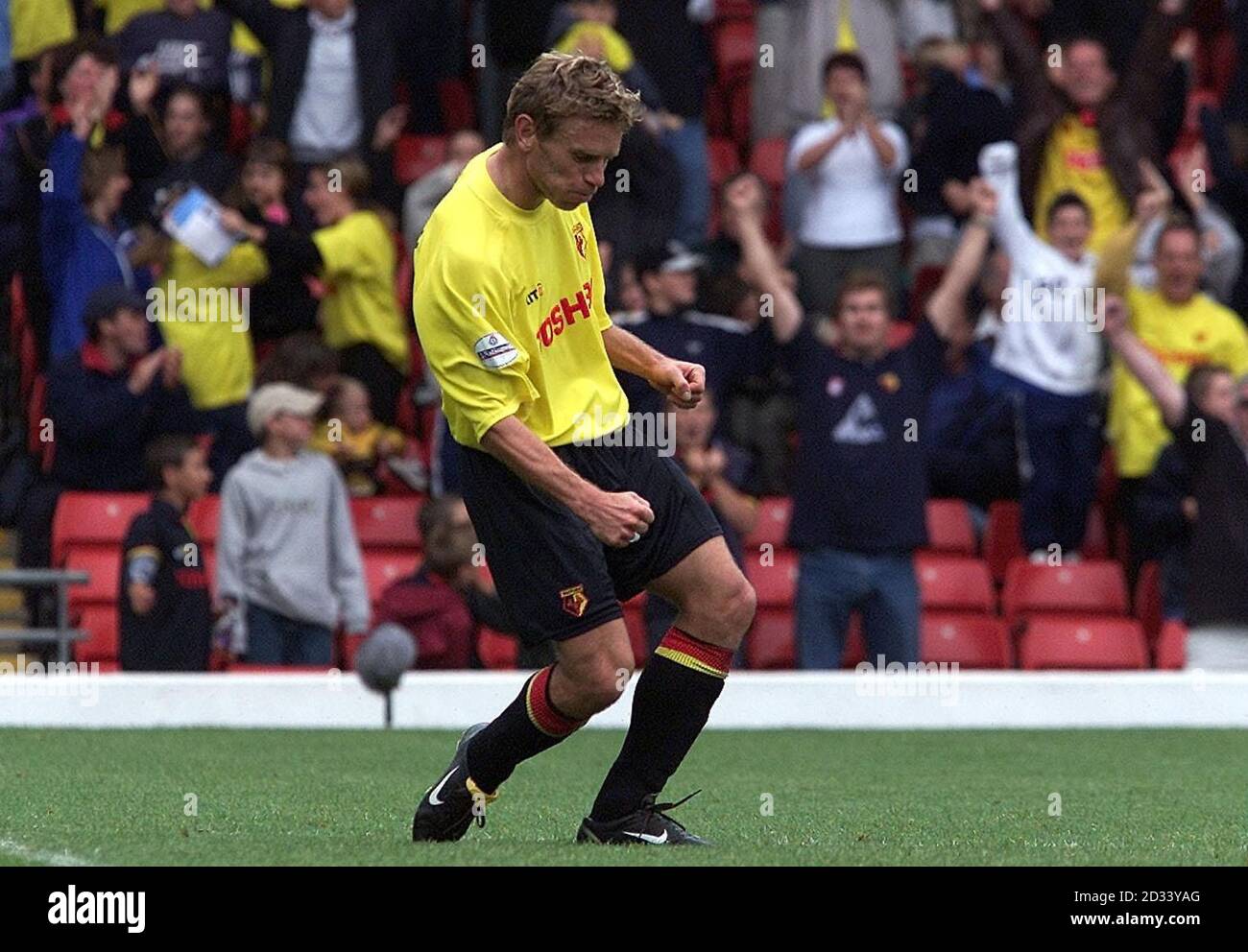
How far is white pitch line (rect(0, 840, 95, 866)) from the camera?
18.9 feet

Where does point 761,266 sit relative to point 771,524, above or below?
above

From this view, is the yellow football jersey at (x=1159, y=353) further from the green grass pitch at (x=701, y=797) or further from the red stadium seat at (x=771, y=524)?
the green grass pitch at (x=701, y=797)

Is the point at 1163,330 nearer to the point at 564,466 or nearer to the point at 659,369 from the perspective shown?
the point at 659,369

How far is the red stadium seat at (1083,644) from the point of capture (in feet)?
42.1

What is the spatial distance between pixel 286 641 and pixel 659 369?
6164mm

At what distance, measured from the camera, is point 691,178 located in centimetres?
1400

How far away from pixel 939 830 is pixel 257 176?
289 inches

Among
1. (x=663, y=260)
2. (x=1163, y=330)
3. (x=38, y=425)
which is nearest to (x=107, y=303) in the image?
(x=38, y=425)

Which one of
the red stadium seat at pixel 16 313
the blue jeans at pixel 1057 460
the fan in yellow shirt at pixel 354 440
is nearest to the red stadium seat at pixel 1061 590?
the blue jeans at pixel 1057 460

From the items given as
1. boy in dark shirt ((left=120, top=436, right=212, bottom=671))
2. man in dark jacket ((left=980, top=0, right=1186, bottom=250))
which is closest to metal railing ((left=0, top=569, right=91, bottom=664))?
boy in dark shirt ((left=120, top=436, right=212, bottom=671))

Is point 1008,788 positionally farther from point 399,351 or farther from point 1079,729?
point 399,351

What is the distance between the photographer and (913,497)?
12.1 m

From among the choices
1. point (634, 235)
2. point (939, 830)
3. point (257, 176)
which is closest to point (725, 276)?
point (634, 235)

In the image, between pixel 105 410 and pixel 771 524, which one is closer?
pixel 105 410
